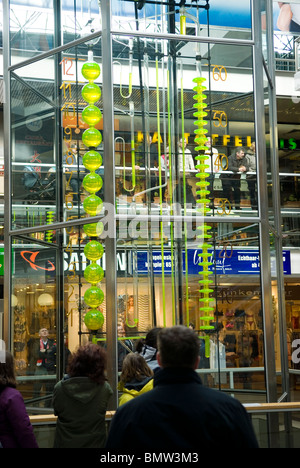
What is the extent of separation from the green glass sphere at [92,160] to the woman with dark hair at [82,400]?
10.5 ft

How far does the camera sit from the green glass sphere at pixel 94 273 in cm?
654

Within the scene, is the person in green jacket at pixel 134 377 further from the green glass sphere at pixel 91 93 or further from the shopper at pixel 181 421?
the green glass sphere at pixel 91 93

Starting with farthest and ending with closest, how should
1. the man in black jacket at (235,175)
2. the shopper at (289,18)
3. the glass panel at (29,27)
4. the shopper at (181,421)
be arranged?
the shopper at (289,18) → the glass panel at (29,27) → the man in black jacket at (235,175) → the shopper at (181,421)

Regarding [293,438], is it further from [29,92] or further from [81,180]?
[29,92]

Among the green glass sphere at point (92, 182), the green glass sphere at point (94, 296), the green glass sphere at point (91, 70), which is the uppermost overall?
the green glass sphere at point (91, 70)

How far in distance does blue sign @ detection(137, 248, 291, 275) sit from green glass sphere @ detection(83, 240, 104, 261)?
1.31ft

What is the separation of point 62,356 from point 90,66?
10.1 feet

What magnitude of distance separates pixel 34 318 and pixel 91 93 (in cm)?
252

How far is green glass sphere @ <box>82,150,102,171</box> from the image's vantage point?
6.73 meters

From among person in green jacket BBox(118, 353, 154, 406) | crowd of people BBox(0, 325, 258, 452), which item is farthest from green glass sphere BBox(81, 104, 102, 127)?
crowd of people BBox(0, 325, 258, 452)

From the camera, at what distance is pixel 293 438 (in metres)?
4.88

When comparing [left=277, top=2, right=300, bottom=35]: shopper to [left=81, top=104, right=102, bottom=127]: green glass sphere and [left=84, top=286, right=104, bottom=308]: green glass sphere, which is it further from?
[left=84, top=286, right=104, bottom=308]: green glass sphere

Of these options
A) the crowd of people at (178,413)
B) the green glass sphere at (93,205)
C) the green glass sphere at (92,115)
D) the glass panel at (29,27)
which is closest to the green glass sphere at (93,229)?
the green glass sphere at (93,205)
